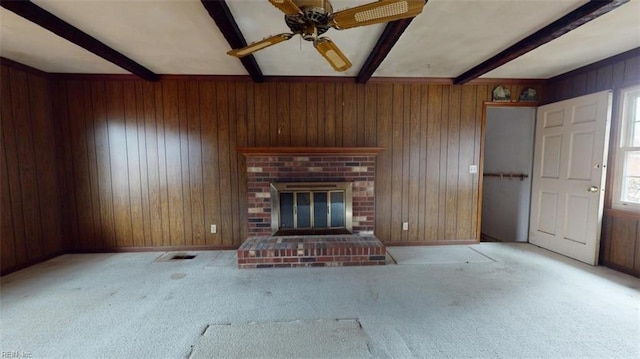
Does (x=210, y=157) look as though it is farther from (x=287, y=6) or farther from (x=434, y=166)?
(x=434, y=166)

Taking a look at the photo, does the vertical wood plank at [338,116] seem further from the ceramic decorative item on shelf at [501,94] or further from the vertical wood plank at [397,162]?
the ceramic decorative item on shelf at [501,94]

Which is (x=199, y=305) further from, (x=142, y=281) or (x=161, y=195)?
(x=161, y=195)

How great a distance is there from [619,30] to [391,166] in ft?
7.90

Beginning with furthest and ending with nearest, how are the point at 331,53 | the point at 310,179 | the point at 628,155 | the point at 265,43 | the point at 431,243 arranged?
A: the point at 431,243 → the point at 310,179 → the point at 628,155 → the point at 331,53 → the point at 265,43

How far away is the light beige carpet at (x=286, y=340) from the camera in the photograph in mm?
1576

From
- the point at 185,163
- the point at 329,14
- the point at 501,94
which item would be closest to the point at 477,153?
the point at 501,94

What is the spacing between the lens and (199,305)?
6.98 ft

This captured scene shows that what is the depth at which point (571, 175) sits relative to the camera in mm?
3111

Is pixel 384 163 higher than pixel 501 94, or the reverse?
pixel 501 94

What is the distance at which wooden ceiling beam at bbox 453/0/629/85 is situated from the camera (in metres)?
1.77

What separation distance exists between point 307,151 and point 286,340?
2.14m

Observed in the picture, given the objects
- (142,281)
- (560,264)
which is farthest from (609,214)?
(142,281)

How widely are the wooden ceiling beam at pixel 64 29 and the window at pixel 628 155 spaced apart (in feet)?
17.8

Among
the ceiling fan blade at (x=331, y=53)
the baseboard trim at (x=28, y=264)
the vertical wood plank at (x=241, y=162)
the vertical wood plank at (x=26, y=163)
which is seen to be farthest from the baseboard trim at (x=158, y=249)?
the ceiling fan blade at (x=331, y=53)
